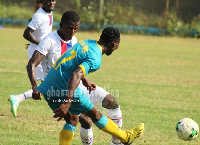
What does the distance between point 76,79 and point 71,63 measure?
12.8 inches

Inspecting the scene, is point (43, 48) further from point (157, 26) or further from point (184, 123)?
point (157, 26)

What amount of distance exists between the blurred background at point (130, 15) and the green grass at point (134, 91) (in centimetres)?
597

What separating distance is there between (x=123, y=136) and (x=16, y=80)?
273 inches

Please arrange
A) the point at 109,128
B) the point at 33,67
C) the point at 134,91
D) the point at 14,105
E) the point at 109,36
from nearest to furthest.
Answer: the point at 109,36 < the point at 109,128 < the point at 33,67 < the point at 14,105 < the point at 134,91

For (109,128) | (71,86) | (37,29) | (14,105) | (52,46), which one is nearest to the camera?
(71,86)

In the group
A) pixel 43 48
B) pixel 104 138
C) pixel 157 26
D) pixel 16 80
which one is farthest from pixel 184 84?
pixel 157 26

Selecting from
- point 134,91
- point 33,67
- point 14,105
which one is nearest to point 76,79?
point 33,67

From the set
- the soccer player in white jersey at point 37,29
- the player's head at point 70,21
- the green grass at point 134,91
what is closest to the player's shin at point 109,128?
the green grass at point 134,91

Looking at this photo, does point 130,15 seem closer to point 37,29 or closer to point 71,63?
point 37,29

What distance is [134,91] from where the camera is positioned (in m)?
11.2

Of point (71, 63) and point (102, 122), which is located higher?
point (71, 63)

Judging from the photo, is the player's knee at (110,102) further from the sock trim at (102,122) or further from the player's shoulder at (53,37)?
the player's shoulder at (53,37)

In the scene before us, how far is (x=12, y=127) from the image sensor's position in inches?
279

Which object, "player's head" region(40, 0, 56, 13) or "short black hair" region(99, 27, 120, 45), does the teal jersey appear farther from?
"player's head" region(40, 0, 56, 13)
